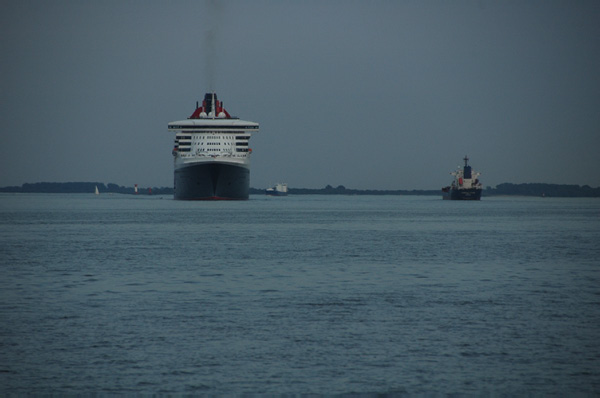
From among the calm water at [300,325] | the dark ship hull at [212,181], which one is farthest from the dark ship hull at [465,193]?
the calm water at [300,325]

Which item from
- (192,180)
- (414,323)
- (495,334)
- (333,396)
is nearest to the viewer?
(333,396)

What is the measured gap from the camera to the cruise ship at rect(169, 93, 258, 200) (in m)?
118

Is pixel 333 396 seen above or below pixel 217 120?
below

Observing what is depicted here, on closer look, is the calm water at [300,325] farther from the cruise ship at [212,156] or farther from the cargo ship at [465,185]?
the cargo ship at [465,185]

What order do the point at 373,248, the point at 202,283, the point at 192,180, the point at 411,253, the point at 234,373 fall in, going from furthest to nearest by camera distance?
the point at 192,180 → the point at 373,248 → the point at 411,253 → the point at 202,283 → the point at 234,373

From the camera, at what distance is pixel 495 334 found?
16.0 meters

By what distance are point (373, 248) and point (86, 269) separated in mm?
16729

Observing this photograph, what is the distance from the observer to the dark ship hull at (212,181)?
117 metres

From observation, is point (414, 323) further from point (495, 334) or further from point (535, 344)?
point (535, 344)

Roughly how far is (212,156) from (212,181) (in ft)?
13.2

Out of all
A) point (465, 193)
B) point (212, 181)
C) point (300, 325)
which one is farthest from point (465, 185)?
point (300, 325)

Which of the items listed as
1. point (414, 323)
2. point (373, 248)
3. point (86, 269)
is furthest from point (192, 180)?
point (414, 323)

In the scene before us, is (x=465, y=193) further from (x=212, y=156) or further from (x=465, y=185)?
(x=212, y=156)

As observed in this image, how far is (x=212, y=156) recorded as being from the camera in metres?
119
